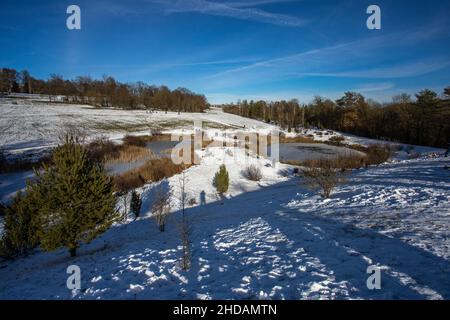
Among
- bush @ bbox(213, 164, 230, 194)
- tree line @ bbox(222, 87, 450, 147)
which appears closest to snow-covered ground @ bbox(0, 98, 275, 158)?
bush @ bbox(213, 164, 230, 194)

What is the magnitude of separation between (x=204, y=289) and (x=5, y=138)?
153 feet

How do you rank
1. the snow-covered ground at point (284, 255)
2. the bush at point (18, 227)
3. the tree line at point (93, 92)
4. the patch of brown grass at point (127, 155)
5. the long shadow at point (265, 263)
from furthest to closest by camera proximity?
the tree line at point (93, 92)
the patch of brown grass at point (127, 155)
the bush at point (18, 227)
the snow-covered ground at point (284, 255)
the long shadow at point (265, 263)

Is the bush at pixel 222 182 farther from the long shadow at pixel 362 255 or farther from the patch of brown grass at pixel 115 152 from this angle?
the patch of brown grass at pixel 115 152

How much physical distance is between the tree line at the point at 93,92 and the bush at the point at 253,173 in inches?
3297

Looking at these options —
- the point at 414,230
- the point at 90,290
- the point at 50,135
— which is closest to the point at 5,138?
the point at 50,135

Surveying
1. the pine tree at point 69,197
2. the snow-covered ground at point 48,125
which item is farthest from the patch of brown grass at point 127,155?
the pine tree at point 69,197

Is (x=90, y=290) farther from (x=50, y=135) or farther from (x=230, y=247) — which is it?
(x=50, y=135)

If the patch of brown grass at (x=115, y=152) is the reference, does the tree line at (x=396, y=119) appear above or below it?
above

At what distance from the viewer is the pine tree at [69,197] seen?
8.40m

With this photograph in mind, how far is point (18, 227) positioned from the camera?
9703 millimetres

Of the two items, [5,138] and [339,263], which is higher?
[5,138]

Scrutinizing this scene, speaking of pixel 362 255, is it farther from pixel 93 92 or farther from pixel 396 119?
pixel 93 92

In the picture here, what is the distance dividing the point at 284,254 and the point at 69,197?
6.91 meters

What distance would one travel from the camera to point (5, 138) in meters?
38.9
